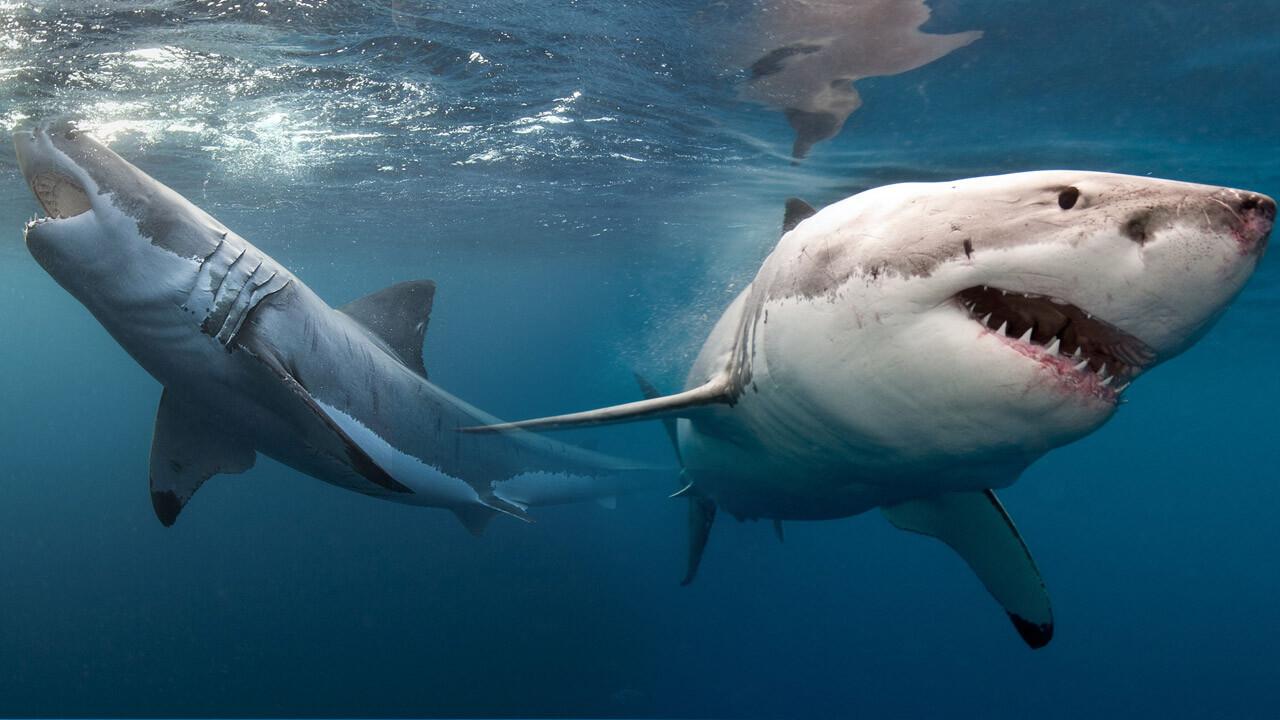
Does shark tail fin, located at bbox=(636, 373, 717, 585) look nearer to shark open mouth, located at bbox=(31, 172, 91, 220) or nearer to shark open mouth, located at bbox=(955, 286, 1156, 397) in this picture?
shark open mouth, located at bbox=(955, 286, 1156, 397)

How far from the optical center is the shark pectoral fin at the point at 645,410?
3.32 meters

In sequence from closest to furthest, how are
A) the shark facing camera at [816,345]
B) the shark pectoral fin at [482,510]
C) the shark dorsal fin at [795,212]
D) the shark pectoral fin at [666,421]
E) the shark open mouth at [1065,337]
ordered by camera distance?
the shark facing camera at [816,345], the shark open mouth at [1065,337], the shark dorsal fin at [795,212], the shark pectoral fin at [482,510], the shark pectoral fin at [666,421]

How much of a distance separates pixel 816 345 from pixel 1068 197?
1010mm

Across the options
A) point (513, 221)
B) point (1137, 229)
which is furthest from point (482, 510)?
point (513, 221)

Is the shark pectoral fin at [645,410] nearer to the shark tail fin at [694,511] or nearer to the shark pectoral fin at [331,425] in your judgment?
the shark pectoral fin at [331,425]

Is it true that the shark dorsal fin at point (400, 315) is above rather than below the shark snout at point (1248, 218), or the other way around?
below

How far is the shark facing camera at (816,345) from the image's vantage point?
1.67m

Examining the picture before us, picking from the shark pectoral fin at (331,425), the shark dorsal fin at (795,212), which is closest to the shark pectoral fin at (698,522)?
the shark dorsal fin at (795,212)

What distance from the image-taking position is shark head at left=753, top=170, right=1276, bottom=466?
5.12ft

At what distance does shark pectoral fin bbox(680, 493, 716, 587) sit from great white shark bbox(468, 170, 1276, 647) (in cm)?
325

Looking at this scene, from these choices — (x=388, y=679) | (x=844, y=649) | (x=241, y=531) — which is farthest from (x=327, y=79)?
(x=844, y=649)

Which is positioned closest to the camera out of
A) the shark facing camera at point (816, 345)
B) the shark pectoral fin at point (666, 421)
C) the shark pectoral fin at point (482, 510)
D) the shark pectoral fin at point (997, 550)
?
the shark facing camera at point (816, 345)

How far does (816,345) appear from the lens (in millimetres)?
2512

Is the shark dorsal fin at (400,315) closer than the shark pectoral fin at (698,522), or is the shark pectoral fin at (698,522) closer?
the shark dorsal fin at (400,315)
